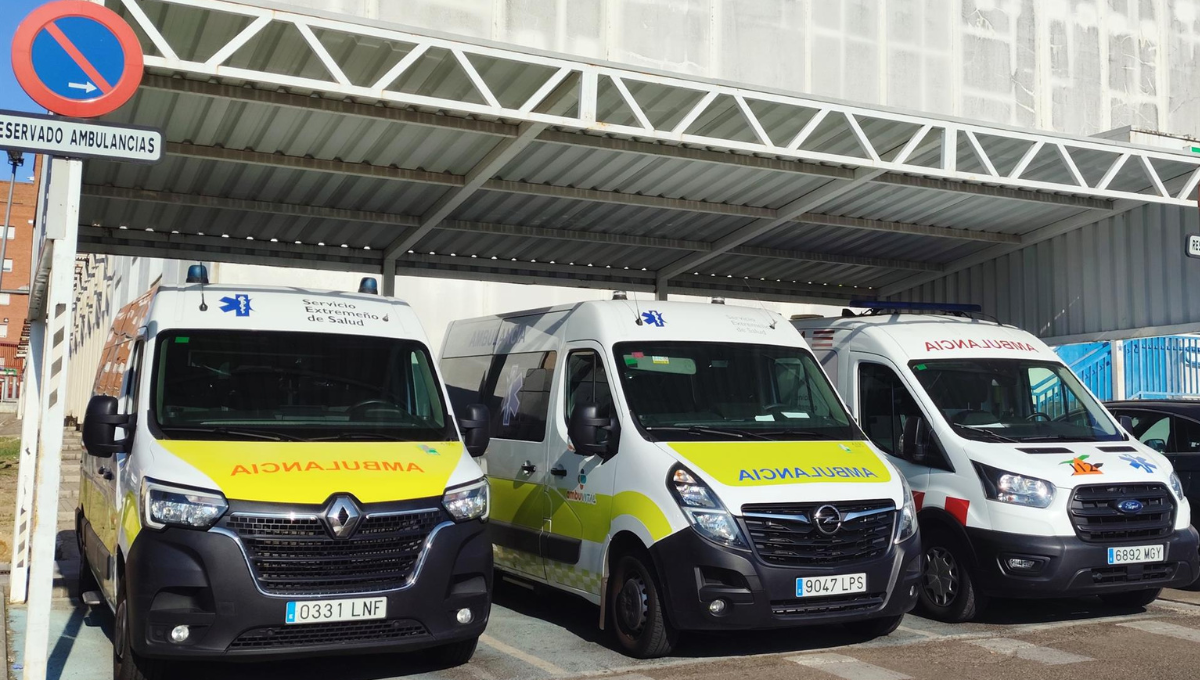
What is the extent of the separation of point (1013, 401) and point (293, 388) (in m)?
5.47

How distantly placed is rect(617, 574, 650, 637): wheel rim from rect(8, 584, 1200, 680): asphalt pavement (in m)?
0.21

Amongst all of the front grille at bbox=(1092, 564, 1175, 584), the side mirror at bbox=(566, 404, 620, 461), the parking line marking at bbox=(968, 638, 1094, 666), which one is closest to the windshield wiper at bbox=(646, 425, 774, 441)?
the side mirror at bbox=(566, 404, 620, 461)

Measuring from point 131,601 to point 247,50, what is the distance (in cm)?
612

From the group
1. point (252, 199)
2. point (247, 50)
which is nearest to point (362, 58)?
point (247, 50)

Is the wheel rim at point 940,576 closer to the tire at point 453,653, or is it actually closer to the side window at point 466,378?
the tire at point 453,653

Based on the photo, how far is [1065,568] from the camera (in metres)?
7.82

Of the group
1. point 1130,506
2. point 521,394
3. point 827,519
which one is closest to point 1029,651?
Answer: point 1130,506

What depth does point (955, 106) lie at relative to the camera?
13133 millimetres

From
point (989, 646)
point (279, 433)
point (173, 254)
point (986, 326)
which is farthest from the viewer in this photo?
point (173, 254)

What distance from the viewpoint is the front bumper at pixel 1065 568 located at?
7832 mm

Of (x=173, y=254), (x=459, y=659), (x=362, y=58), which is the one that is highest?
(x=362, y=58)

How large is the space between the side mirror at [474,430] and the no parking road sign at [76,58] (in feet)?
8.80

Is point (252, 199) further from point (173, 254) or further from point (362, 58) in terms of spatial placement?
point (362, 58)

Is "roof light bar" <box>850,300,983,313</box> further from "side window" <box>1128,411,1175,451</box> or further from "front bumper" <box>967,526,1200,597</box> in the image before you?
"front bumper" <box>967,526,1200,597</box>
